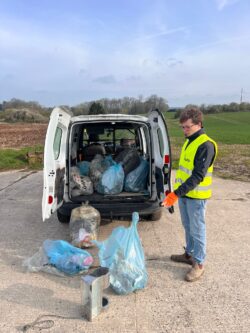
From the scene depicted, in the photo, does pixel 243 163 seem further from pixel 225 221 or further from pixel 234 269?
pixel 234 269

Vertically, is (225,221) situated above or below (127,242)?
below

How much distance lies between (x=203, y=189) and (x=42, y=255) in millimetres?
2047

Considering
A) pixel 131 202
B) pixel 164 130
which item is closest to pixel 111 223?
pixel 131 202

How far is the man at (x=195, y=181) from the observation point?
3678 millimetres

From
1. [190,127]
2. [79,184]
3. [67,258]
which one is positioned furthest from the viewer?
[79,184]

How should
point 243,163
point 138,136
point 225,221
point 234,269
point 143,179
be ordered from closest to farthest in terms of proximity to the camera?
point 234,269 → point 143,179 → point 225,221 → point 138,136 → point 243,163

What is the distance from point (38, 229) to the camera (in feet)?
19.0

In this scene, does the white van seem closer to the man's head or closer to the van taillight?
the van taillight

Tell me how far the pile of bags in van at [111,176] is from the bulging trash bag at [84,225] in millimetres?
488

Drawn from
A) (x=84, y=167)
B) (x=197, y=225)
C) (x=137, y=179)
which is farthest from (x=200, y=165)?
(x=84, y=167)

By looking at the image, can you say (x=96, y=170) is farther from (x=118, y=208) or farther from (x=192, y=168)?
(x=192, y=168)

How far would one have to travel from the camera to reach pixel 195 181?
367cm

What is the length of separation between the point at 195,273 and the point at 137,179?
203cm

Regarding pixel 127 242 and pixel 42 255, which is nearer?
pixel 127 242
